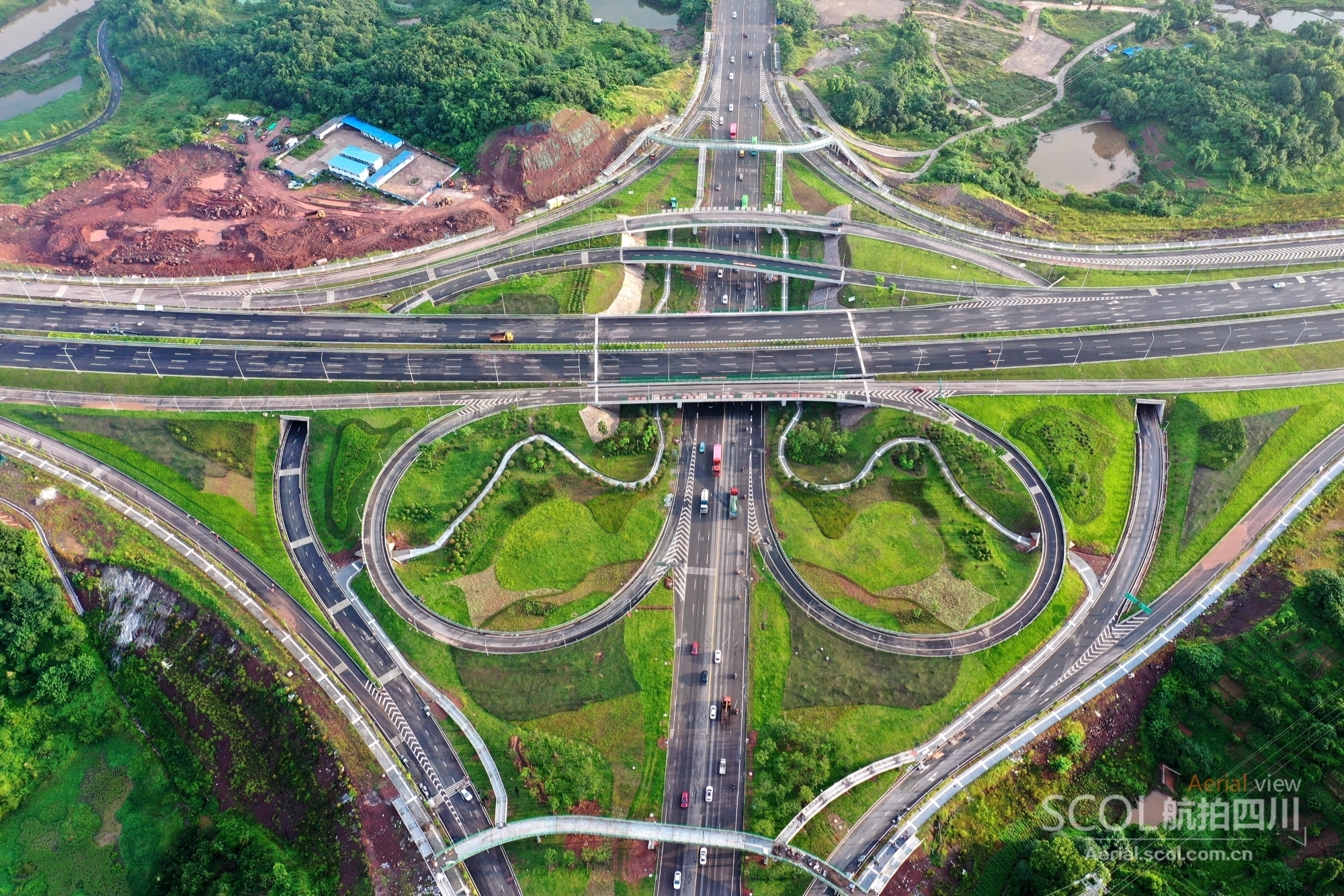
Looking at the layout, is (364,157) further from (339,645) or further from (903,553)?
(903,553)

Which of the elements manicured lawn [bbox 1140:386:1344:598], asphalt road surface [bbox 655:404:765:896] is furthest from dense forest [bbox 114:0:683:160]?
manicured lawn [bbox 1140:386:1344:598]

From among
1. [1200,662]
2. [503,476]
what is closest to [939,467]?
[1200,662]

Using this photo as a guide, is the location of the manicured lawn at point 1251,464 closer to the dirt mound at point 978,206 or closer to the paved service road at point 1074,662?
the paved service road at point 1074,662

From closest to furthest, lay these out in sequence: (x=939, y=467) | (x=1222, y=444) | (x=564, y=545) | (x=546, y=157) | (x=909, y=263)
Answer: (x=564, y=545)
(x=939, y=467)
(x=1222, y=444)
(x=909, y=263)
(x=546, y=157)

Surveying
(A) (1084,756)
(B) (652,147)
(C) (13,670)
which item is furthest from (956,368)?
(C) (13,670)

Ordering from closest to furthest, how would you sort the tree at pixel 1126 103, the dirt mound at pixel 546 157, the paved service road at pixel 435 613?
→ the paved service road at pixel 435 613, the dirt mound at pixel 546 157, the tree at pixel 1126 103


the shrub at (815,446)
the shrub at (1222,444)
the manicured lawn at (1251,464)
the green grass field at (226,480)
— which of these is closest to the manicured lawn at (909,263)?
the shrub at (815,446)

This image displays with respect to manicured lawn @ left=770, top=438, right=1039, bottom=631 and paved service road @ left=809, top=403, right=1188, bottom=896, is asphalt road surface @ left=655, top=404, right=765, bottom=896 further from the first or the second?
paved service road @ left=809, top=403, right=1188, bottom=896
